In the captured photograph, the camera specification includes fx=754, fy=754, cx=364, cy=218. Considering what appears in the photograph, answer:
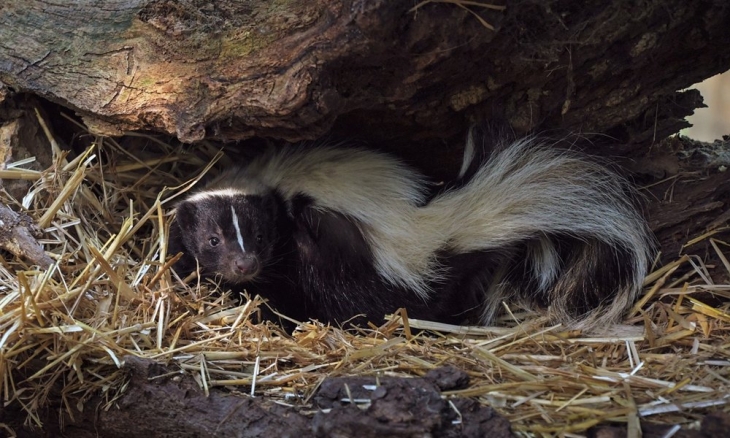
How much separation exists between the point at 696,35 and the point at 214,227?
7.48ft

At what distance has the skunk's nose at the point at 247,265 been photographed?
3.41 meters

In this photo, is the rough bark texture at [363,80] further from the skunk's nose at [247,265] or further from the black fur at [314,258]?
the skunk's nose at [247,265]

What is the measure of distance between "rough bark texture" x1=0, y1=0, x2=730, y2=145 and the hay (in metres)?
0.54

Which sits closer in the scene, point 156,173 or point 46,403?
point 46,403

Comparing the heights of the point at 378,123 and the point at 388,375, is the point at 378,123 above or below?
above

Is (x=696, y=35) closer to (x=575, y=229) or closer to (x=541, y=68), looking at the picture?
(x=541, y=68)

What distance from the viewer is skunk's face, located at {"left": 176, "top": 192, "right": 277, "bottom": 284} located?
3.51 m

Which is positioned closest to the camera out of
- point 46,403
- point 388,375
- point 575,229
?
point 388,375

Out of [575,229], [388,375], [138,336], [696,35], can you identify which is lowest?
[138,336]

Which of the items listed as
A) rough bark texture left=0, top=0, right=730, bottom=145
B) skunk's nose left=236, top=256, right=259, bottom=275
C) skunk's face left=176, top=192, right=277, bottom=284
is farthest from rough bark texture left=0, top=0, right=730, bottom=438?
skunk's nose left=236, top=256, right=259, bottom=275

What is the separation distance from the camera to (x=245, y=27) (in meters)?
2.93

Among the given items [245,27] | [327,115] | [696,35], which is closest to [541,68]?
[696,35]

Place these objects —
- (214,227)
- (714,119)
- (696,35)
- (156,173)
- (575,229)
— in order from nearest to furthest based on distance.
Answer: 1. (696,35)
2. (575,229)
3. (214,227)
4. (156,173)
5. (714,119)

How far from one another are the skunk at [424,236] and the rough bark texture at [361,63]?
24 centimetres
